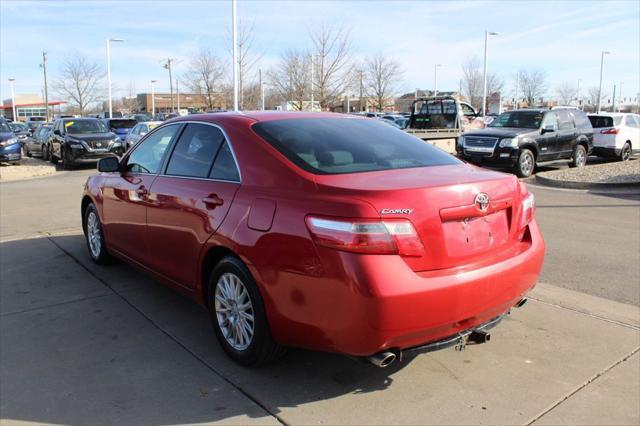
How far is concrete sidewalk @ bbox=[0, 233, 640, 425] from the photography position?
305 centimetres

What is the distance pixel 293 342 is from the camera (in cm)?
313

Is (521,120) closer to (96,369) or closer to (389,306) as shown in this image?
(389,306)

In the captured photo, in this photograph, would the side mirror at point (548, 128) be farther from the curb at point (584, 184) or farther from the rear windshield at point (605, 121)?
the rear windshield at point (605, 121)

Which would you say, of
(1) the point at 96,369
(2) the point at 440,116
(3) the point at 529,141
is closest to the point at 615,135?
(3) the point at 529,141

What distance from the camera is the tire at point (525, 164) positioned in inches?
567

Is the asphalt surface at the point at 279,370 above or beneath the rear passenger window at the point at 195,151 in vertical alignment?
beneath

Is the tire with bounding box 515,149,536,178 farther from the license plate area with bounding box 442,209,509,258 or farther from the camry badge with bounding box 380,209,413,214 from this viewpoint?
the camry badge with bounding box 380,209,413,214

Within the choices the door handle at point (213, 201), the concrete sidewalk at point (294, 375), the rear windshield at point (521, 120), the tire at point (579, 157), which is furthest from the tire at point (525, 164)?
the door handle at point (213, 201)

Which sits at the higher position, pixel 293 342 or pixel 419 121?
pixel 419 121

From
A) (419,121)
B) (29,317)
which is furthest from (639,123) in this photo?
(29,317)

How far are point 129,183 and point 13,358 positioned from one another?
1.77 m

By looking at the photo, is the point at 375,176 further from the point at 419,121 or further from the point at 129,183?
the point at 419,121

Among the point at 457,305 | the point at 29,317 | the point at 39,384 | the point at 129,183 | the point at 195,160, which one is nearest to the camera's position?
the point at 457,305

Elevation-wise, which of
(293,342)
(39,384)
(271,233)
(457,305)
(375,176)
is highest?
(375,176)
